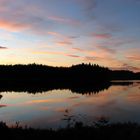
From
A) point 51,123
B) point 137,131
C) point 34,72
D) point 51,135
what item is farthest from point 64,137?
point 34,72

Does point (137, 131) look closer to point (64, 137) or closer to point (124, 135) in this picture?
point (124, 135)

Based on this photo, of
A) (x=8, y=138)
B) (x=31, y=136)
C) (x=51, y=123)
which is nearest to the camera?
(x=8, y=138)

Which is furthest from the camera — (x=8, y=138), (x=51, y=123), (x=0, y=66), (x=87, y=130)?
(x=0, y=66)

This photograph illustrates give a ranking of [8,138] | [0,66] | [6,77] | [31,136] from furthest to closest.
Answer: [0,66] < [6,77] < [31,136] < [8,138]

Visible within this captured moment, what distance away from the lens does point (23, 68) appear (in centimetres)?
19300

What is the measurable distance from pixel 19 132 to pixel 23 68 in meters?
179

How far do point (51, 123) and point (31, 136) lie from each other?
13.8 meters

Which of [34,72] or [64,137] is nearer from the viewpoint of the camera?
[64,137]

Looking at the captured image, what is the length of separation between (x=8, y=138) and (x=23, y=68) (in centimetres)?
18017

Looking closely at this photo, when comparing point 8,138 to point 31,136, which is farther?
point 31,136

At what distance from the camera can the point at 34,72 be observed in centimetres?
19388

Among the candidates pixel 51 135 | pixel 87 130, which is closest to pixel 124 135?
pixel 87 130

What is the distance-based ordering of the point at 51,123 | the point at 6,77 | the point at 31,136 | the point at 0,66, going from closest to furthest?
the point at 31,136 → the point at 51,123 → the point at 6,77 → the point at 0,66

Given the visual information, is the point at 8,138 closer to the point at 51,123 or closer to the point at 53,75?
the point at 51,123
